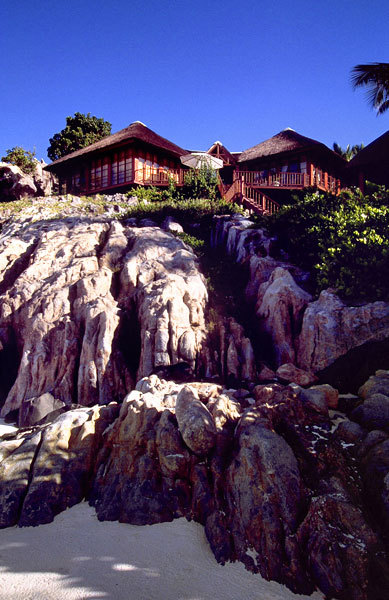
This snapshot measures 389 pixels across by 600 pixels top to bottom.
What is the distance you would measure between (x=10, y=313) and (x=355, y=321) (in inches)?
440

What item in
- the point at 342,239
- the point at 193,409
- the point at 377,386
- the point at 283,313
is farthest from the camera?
the point at 342,239

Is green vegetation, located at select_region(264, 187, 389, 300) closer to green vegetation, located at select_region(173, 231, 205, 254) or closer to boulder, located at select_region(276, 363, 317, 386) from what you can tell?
boulder, located at select_region(276, 363, 317, 386)

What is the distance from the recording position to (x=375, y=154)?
942 inches

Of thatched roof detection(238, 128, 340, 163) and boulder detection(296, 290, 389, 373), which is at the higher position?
thatched roof detection(238, 128, 340, 163)

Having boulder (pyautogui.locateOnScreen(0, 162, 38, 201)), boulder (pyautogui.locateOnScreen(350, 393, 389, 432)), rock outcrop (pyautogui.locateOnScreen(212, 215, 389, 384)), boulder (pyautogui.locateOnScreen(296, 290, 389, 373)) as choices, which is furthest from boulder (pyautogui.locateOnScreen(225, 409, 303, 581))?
boulder (pyautogui.locateOnScreen(0, 162, 38, 201))

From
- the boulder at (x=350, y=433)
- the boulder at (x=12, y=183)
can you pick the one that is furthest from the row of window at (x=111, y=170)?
the boulder at (x=350, y=433)

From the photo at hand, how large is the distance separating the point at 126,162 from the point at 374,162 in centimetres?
1899

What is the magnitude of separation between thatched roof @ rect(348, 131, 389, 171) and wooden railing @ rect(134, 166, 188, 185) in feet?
40.6

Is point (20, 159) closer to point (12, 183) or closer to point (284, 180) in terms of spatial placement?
point (12, 183)

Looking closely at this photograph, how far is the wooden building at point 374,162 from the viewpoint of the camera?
934 inches

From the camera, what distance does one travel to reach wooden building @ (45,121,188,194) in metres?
27.5

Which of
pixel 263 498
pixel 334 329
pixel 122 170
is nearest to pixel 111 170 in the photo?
pixel 122 170

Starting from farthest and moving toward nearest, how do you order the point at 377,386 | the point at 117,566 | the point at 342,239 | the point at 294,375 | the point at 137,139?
the point at 137,139 < the point at 342,239 < the point at 294,375 < the point at 377,386 < the point at 117,566

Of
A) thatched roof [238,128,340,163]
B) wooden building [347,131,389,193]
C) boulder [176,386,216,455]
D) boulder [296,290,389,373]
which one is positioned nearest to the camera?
boulder [176,386,216,455]
